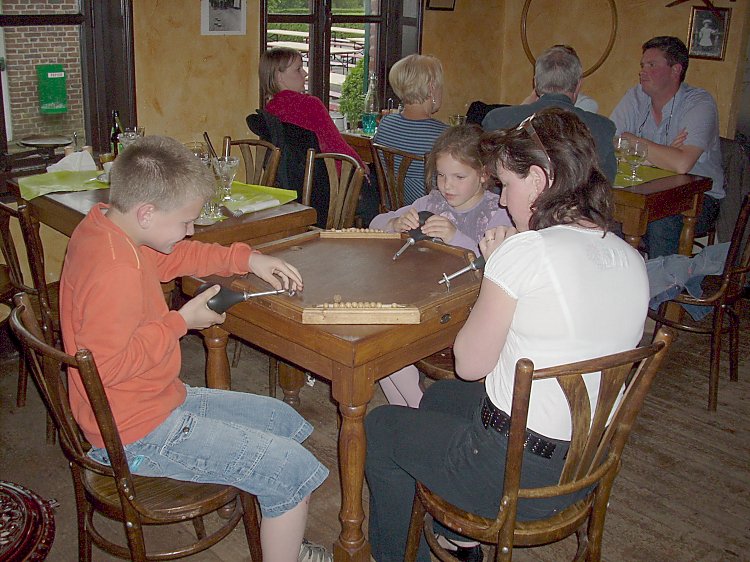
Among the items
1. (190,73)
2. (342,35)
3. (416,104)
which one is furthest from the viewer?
(342,35)

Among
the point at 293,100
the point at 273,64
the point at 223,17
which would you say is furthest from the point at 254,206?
the point at 223,17

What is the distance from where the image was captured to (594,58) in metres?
4.70

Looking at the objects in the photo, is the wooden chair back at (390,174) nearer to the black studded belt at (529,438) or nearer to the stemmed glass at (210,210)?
the stemmed glass at (210,210)

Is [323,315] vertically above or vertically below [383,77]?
below

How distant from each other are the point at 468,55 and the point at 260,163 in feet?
7.16

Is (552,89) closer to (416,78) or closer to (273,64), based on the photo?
(416,78)

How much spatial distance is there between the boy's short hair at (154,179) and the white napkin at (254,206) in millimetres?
845

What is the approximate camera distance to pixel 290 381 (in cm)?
273

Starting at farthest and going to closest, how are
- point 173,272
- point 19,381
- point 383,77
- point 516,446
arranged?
point 383,77, point 19,381, point 173,272, point 516,446

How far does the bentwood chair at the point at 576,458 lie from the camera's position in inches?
52.1

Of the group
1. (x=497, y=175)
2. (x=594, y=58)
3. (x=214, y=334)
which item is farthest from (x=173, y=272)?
(x=594, y=58)

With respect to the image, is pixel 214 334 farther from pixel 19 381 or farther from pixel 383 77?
pixel 383 77

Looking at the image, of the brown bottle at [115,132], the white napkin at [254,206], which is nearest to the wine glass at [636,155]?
the white napkin at [254,206]

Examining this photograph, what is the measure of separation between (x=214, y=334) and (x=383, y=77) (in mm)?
3048
